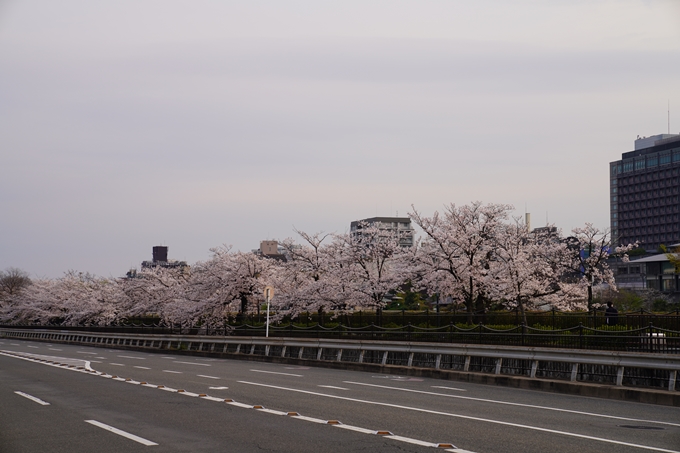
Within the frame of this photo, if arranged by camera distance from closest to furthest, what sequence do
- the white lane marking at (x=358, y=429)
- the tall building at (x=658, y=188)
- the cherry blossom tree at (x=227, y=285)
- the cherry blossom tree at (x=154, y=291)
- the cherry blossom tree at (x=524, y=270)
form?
1. the white lane marking at (x=358, y=429)
2. the cherry blossom tree at (x=524, y=270)
3. the cherry blossom tree at (x=227, y=285)
4. the cherry blossom tree at (x=154, y=291)
5. the tall building at (x=658, y=188)

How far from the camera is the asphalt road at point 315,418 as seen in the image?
33.7 feet

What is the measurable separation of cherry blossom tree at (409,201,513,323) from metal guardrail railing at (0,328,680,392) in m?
14.4

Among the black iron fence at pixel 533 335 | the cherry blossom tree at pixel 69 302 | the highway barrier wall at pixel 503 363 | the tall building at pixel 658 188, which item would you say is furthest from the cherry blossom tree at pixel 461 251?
the tall building at pixel 658 188

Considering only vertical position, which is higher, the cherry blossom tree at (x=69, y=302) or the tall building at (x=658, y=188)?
the tall building at (x=658, y=188)

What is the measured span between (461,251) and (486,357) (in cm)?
2364

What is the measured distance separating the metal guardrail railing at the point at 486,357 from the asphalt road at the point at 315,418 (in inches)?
52.0

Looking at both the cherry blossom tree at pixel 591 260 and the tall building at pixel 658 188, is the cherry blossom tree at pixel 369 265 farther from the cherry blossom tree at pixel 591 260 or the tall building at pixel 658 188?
the tall building at pixel 658 188

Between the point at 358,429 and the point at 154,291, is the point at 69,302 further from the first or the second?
the point at 358,429

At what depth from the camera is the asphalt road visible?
10266 millimetres

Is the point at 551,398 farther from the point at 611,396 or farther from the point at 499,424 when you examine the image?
the point at 499,424

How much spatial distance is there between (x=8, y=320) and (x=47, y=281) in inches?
530

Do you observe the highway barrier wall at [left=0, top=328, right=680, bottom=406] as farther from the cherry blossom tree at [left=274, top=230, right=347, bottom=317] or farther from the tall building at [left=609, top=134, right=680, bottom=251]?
the tall building at [left=609, top=134, right=680, bottom=251]

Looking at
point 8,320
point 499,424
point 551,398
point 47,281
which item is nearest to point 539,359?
point 551,398

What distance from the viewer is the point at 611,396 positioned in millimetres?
16734
